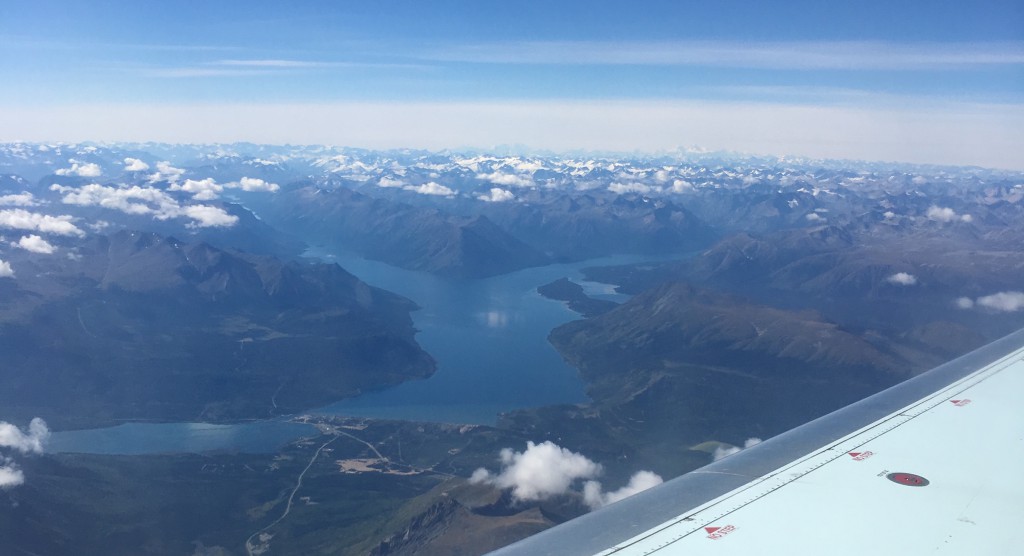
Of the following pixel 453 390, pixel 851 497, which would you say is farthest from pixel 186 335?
pixel 851 497

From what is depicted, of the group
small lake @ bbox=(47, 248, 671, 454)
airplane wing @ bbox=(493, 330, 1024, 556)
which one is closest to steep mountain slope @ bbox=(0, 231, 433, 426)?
small lake @ bbox=(47, 248, 671, 454)

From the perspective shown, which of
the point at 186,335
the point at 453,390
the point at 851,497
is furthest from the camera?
the point at 186,335

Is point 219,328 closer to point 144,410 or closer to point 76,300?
point 76,300

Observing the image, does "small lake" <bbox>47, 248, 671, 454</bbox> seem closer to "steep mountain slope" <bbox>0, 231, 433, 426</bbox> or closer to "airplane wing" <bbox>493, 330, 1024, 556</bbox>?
"steep mountain slope" <bbox>0, 231, 433, 426</bbox>

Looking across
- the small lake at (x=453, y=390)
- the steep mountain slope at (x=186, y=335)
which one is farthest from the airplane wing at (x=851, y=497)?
the steep mountain slope at (x=186, y=335)

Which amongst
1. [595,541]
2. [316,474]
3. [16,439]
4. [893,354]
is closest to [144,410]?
[16,439]

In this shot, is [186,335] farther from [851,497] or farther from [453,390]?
[851,497]
